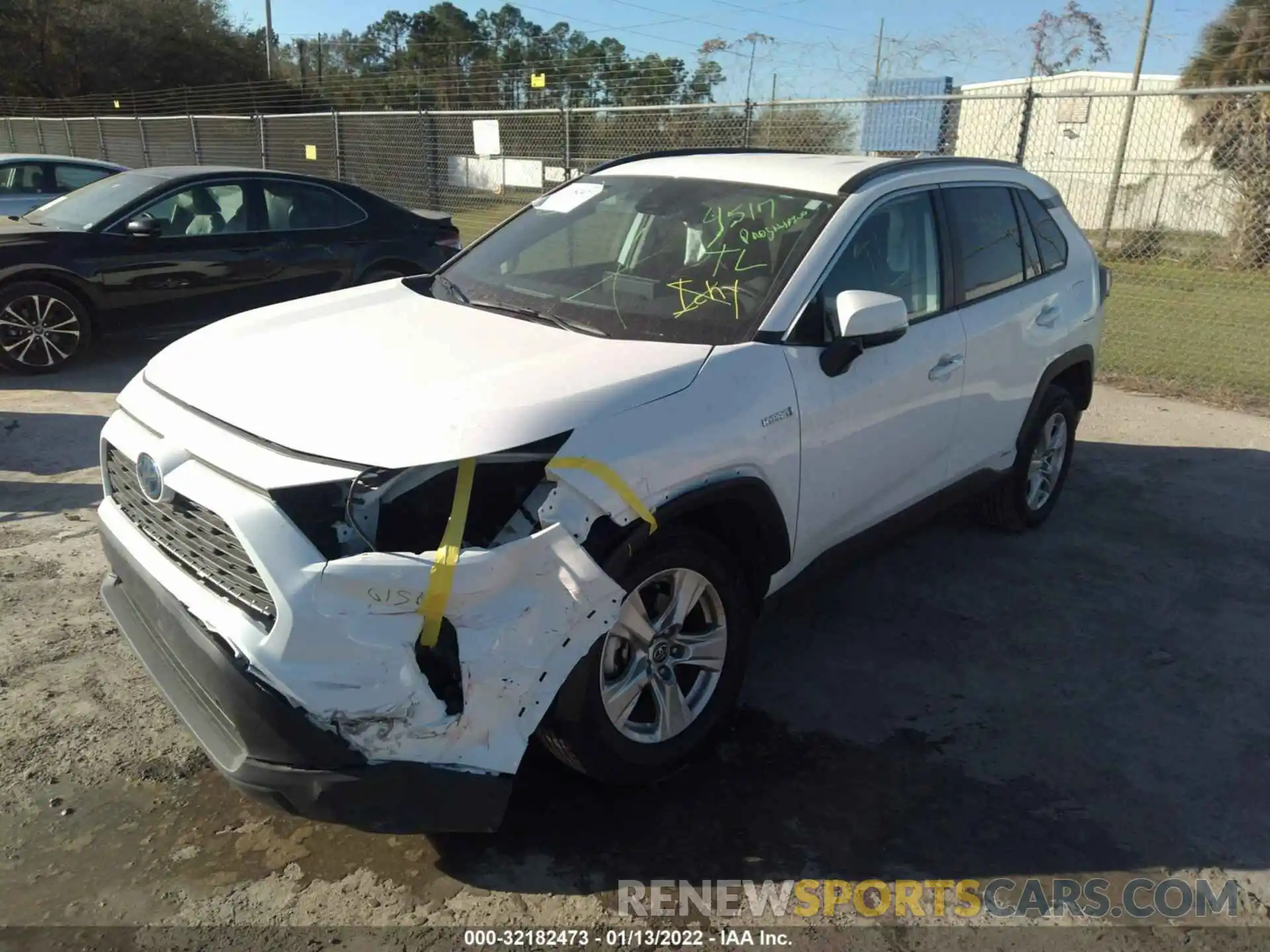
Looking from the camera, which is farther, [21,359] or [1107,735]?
[21,359]

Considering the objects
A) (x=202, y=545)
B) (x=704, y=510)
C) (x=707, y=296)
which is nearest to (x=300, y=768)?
(x=202, y=545)

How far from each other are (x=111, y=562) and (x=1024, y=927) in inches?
113

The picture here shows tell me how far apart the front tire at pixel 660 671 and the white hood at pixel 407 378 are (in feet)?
1.57

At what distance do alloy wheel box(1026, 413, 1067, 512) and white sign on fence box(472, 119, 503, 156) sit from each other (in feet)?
29.9

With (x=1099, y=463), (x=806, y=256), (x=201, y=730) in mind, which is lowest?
(x=1099, y=463)

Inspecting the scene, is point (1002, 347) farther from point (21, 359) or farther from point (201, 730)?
point (21, 359)

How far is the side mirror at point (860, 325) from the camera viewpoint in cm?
321

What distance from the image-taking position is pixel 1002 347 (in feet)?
14.5

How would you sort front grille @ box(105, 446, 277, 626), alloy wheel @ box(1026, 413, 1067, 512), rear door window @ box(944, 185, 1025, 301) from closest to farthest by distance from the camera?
front grille @ box(105, 446, 277, 626)
rear door window @ box(944, 185, 1025, 301)
alloy wheel @ box(1026, 413, 1067, 512)

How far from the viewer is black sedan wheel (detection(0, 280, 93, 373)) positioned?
7363mm

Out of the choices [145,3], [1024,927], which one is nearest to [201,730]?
[1024,927]

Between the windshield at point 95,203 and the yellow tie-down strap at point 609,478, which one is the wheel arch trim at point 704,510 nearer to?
the yellow tie-down strap at point 609,478

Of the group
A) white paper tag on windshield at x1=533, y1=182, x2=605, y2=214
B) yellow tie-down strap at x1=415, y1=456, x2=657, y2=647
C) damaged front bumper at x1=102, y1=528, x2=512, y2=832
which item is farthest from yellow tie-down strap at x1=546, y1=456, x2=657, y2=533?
white paper tag on windshield at x1=533, y1=182, x2=605, y2=214
